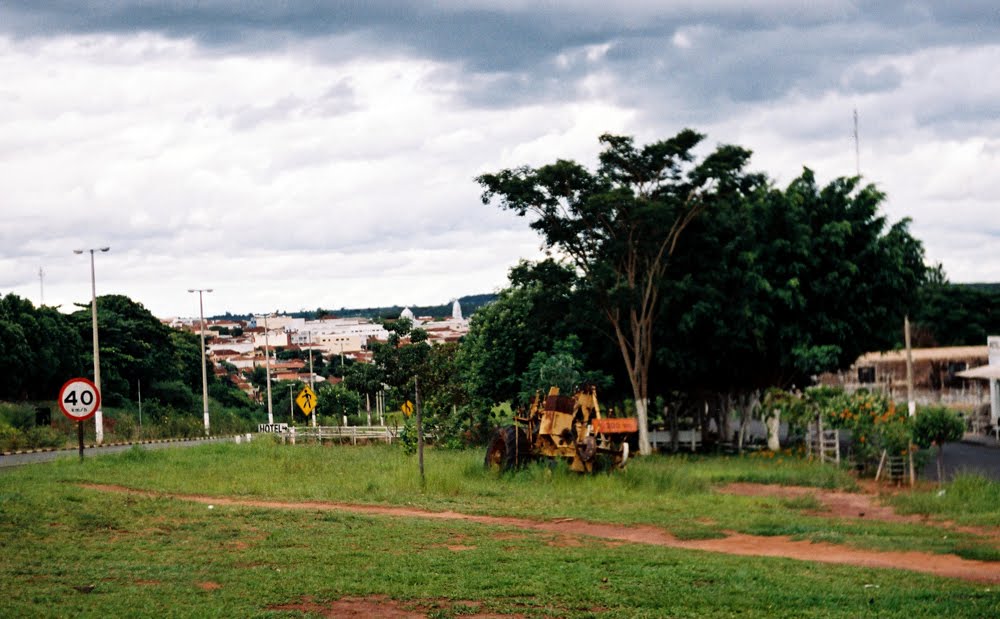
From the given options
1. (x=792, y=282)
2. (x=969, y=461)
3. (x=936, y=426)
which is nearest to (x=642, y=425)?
(x=792, y=282)

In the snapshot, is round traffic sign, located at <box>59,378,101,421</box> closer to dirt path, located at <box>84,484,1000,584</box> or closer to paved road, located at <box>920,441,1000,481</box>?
dirt path, located at <box>84,484,1000,584</box>

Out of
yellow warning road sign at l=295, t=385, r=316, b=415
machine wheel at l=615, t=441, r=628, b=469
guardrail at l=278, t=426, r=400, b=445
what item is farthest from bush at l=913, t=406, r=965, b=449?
yellow warning road sign at l=295, t=385, r=316, b=415

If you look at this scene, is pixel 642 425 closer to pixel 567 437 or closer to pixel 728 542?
pixel 567 437

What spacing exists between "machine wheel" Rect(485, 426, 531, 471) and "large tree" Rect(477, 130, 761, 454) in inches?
379

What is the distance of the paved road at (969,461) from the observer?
100ft

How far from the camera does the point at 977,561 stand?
15.9 meters

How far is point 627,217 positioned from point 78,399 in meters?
18.4

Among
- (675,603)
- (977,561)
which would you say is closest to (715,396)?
(977,561)

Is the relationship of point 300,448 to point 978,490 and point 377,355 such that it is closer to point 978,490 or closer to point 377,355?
point 377,355

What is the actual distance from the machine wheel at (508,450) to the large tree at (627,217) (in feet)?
31.6

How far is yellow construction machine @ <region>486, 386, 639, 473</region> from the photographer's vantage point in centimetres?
2703

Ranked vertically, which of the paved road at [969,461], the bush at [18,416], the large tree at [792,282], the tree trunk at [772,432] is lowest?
the paved road at [969,461]

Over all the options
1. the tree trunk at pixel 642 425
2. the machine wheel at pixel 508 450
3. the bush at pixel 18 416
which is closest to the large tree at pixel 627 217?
the tree trunk at pixel 642 425

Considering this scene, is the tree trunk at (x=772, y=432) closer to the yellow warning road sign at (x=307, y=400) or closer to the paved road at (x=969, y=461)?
the paved road at (x=969, y=461)
